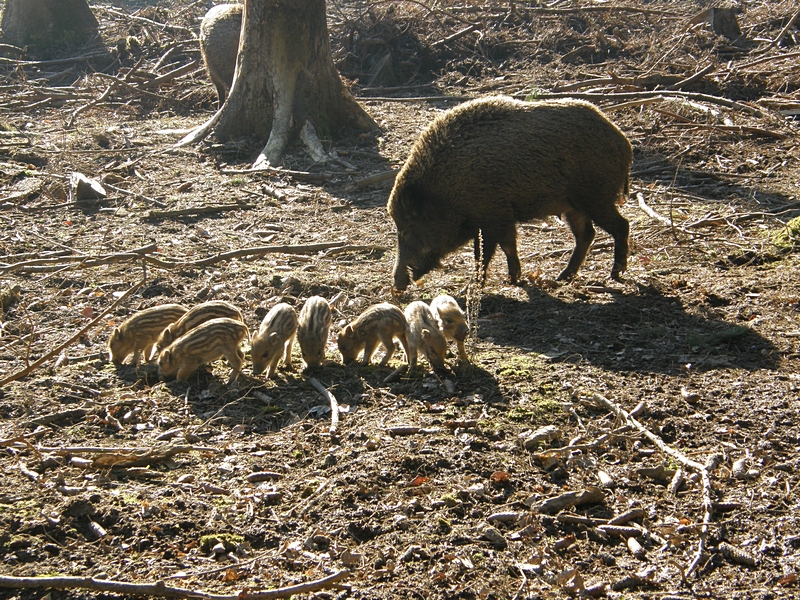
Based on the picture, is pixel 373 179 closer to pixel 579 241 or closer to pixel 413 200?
pixel 413 200

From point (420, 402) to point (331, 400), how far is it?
58 centimetres

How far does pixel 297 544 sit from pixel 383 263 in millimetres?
4752

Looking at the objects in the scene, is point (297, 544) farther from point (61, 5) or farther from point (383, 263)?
point (61, 5)

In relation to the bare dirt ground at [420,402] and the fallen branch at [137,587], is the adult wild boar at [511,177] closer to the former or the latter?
the bare dirt ground at [420,402]

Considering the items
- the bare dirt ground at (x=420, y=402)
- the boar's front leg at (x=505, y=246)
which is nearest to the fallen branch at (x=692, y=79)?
the bare dirt ground at (x=420, y=402)

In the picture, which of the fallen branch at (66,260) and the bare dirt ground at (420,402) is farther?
the fallen branch at (66,260)

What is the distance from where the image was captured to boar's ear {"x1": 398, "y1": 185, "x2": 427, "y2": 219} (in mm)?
7520

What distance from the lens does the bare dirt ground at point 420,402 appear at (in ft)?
11.4

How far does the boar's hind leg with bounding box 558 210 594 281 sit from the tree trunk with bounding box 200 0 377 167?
5382 millimetres

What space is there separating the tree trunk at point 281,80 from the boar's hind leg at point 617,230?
5742mm

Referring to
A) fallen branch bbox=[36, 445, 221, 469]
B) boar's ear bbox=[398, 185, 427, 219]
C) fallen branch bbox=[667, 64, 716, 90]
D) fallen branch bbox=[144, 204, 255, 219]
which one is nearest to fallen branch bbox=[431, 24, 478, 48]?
fallen branch bbox=[667, 64, 716, 90]

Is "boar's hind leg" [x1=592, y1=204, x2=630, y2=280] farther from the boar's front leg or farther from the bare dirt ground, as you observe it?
the boar's front leg

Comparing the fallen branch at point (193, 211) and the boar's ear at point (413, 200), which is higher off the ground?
the boar's ear at point (413, 200)

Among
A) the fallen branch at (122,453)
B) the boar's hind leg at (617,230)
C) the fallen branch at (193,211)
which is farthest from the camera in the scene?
the fallen branch at (193,211)
